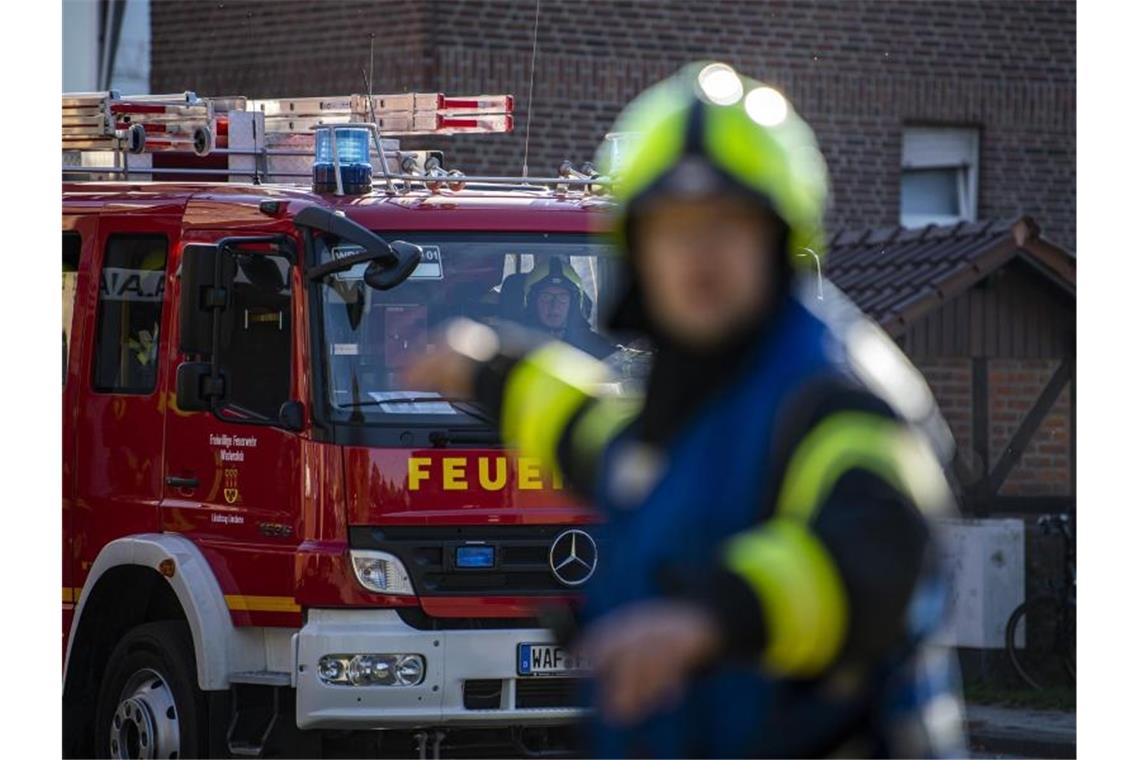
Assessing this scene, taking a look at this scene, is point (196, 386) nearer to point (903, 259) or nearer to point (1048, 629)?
point (1048, 629)

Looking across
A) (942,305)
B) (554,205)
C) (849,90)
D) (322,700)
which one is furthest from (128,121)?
(849,90)

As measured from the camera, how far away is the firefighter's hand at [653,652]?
2.48 m

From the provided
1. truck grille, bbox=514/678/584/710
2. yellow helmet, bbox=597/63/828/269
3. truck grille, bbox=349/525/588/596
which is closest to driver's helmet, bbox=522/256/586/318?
truck grille, bbox=349/525/588/596

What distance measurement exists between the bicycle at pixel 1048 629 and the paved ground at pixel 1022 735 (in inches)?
38.7

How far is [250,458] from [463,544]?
0.86 metres

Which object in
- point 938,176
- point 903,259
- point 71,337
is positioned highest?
point 938,176

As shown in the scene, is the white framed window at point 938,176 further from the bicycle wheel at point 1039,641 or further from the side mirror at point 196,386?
the side mirror at point 196,386

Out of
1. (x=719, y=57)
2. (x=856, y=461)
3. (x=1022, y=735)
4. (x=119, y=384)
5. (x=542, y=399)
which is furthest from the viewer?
(x=719, y=57)

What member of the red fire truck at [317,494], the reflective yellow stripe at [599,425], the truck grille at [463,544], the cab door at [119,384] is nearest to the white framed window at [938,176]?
the red fire truck at [317,494]

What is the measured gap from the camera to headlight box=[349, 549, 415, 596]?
27.7 ft

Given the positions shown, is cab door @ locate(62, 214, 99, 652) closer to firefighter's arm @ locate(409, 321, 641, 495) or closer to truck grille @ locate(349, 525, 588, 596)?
truck grille @ locate(349, 525, 588, 596)

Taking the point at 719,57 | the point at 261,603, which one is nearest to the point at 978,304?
the point at 719,57

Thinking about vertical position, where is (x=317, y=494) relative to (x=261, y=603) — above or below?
above

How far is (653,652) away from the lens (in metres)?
2.48
